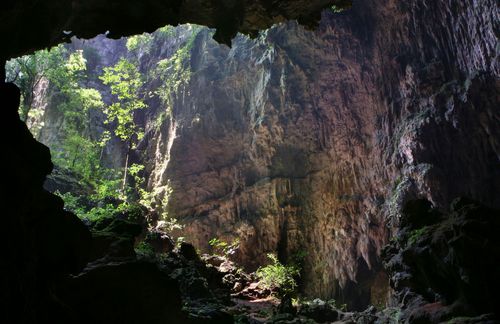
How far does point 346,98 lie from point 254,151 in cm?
538

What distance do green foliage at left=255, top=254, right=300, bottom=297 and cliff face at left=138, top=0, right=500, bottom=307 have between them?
1.03 m

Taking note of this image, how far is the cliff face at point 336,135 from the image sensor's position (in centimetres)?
1291

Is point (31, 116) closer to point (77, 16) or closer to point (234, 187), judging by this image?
point (234, 187)

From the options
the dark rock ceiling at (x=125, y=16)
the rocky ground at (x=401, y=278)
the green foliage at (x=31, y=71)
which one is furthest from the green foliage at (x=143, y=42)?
the rocky ground at (x=401, y=278)

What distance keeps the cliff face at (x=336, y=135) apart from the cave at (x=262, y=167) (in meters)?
0.07

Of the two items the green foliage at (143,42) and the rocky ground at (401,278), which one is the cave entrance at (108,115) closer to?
the green foliage at (143,42)

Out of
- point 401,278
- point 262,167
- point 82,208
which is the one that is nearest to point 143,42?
point 262,167

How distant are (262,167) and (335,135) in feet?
13.5

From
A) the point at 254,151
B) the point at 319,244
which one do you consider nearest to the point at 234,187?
the point at 254,151

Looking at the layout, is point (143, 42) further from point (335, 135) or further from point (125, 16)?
point (125, 16)

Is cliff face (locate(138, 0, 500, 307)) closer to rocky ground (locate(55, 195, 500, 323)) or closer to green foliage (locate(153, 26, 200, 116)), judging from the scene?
green foliage (locate(153, 26, 200, 116))

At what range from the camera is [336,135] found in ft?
59.8

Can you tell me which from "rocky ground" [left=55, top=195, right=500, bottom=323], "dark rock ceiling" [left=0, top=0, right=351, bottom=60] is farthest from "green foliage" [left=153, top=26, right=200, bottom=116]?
"rocky ground" [left=55, top=195, right=500, bottom=323]

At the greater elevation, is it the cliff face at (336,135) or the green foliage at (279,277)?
the cliff face at (336,135)
